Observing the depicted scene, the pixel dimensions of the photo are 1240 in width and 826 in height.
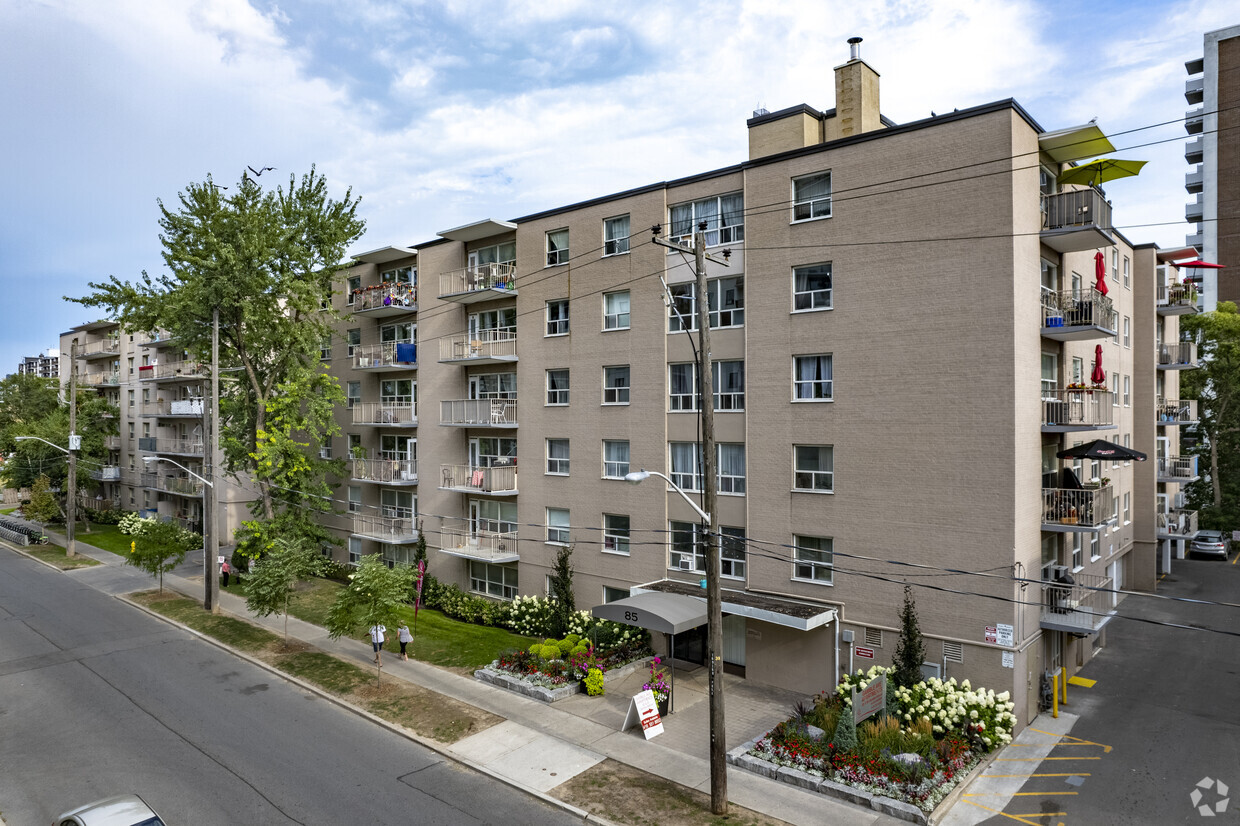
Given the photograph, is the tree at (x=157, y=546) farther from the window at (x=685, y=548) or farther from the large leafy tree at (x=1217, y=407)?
the large leafy tree at (x=1217, y=407)

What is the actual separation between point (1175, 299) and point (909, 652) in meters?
24.0

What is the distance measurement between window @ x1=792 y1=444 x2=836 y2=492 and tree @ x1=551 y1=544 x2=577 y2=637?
8.97 meters

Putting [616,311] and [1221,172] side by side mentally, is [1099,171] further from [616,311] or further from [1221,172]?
[1221,172]

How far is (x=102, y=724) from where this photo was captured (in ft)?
58.3

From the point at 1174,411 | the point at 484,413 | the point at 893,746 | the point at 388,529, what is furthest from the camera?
the point at 1174,411

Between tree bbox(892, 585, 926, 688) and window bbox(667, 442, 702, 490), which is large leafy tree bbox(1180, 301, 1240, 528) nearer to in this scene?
tree bbox(892, 585, 926, 688)

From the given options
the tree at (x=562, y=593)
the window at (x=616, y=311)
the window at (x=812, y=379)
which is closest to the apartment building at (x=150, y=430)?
the tree at (x=562, y=593)

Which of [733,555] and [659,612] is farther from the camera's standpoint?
[733,555]

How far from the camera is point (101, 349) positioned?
57.5 metres

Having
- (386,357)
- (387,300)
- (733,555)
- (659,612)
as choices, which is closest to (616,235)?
(733,555)

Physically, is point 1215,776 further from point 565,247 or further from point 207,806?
point 565,247

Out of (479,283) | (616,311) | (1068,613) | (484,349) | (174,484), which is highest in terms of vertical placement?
(479,283)

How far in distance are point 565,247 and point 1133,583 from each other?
Result: 89.5ft

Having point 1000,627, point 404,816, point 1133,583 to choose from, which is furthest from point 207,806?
point 1133,583
